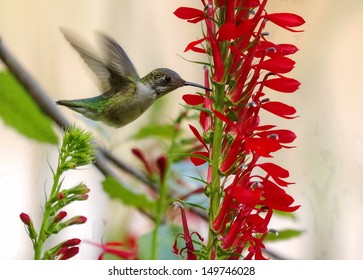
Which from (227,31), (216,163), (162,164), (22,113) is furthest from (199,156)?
(22,113)

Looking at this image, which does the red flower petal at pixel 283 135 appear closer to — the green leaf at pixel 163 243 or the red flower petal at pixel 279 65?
the red flower petal at pixel 279 65

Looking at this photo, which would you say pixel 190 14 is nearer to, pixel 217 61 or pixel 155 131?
pixel 217 61

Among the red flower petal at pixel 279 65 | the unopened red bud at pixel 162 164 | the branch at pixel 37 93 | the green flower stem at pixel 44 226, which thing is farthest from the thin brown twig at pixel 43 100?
the red flower petal at pixel 279 65

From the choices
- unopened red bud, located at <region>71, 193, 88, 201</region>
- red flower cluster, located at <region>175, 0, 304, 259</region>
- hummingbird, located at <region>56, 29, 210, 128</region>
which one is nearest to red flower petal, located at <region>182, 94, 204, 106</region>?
red flower cluster, located at <region>175, 0, 304, 259</region>

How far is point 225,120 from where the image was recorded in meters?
0.70

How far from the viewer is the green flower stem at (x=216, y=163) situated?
2.39 ft

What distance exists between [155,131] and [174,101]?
0.24m

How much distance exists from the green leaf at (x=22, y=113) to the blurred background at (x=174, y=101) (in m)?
0.14

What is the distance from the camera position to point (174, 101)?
1.43m

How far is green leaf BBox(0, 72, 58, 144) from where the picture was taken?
0.96 meters

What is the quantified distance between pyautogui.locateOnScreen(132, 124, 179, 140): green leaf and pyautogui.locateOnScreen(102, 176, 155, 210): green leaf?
158 mm

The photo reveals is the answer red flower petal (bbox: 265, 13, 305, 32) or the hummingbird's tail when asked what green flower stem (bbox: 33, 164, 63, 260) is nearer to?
red flower petal (bbox: 265, 13, 305, 32)
